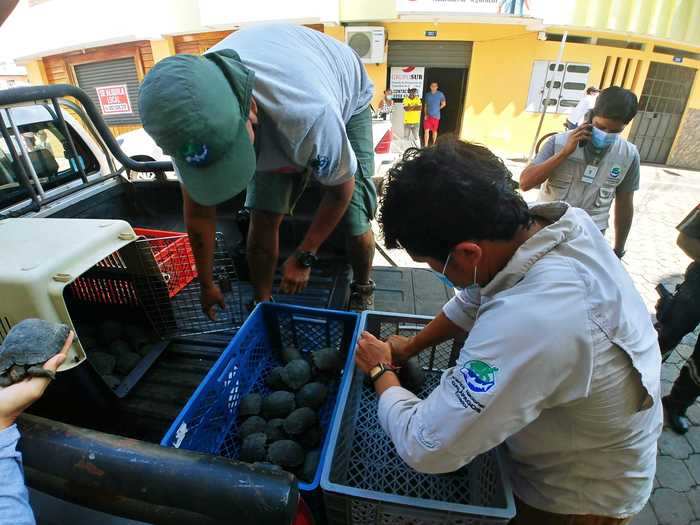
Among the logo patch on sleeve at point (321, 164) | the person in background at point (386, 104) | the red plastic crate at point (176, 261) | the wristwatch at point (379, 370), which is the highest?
the logo patch on sleeve at point (321, 164)

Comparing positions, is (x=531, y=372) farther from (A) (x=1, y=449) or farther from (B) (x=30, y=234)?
(B) (x=30, y=234)

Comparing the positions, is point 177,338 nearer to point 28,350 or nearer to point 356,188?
point 28,350

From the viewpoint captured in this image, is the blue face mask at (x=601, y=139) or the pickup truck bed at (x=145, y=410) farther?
the blue face mask at (x=601, y=139)

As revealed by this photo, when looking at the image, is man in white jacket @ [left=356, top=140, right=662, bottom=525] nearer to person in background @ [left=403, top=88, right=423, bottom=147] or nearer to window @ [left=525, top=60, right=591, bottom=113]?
person in background @ [left=403, top=88, right=423, bottom=147]

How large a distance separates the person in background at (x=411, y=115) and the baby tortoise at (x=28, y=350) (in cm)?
963

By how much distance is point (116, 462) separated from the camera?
0.83 m

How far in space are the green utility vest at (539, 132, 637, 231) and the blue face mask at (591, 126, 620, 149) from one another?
5cm

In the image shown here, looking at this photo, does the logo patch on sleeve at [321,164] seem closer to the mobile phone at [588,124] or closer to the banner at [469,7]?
the mobile phone at [588,124]

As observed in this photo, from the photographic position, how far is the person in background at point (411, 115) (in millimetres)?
9984

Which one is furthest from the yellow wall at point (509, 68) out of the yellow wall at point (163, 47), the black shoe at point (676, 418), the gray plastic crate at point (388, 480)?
the gray plastic crate at point (388, 480)

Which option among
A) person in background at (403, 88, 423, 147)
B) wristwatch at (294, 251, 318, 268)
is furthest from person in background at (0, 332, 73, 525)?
person in background at (403, 88, 423, 147)

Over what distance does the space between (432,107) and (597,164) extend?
8.57 meters

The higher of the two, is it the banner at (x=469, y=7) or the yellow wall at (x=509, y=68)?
the banner at (x=469, y=7)

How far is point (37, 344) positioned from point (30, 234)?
879mm
